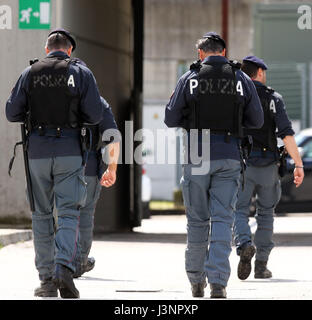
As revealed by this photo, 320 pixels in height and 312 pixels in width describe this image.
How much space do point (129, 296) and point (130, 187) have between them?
9.04 metres

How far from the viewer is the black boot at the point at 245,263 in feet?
35.1

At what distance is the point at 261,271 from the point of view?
36.1 ft

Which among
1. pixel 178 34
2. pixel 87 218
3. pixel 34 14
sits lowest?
pixel 87 218

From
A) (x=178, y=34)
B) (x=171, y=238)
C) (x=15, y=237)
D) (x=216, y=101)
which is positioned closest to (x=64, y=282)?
(x=216, y=101)

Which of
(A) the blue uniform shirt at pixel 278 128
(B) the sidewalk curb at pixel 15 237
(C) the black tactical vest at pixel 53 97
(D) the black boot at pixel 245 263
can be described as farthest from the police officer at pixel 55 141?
(B) the sidewalk curb at pixel 15 237

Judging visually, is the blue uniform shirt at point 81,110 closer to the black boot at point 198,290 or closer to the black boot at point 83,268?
the black boot at point 198,290

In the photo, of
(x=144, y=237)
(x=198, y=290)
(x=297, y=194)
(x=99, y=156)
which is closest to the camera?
(x=198, y=290)

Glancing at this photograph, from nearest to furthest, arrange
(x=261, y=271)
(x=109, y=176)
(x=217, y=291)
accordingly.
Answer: (x=217, y=291), (x=109, y=176), (x=261, y=271)

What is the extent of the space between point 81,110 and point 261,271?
286 cm

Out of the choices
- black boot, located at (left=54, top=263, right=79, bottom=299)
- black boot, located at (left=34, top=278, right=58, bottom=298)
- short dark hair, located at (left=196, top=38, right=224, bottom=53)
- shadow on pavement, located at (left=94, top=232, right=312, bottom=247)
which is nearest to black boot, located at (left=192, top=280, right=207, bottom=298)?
black boot, located at (left=54, top=263, right=79, bottom=299)

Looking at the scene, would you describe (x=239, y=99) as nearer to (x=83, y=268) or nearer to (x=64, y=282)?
(x=64, y=282)

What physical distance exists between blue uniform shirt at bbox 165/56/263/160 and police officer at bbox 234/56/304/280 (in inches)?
64.7

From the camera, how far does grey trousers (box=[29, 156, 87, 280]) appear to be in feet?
28.8
